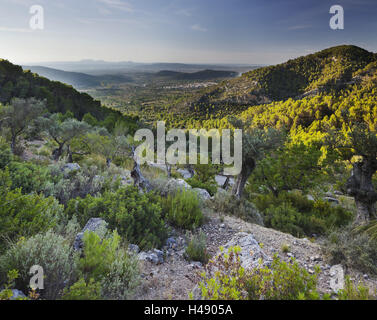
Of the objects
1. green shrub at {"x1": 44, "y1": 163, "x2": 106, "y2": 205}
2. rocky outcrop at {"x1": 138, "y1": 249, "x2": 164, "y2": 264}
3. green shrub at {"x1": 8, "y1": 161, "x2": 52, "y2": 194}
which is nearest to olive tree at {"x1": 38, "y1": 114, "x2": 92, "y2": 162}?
green shrub at {"x1": 44, "y1": 163, "x2": 106, "y2": 205}

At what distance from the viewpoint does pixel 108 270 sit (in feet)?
6.69

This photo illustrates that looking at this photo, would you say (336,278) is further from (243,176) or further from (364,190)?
(364,190)

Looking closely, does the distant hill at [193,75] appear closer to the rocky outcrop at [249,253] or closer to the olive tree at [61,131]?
the olive tree at [61,131]

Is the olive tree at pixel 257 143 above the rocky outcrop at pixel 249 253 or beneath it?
above

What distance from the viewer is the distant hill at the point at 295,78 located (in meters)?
52.8

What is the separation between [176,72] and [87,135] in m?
88.7

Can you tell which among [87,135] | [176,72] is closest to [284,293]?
[87,135]

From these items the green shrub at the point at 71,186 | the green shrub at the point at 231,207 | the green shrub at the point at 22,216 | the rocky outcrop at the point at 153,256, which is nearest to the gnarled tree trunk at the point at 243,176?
the green shrub at the point at 231,207

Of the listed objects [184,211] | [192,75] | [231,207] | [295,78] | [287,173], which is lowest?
[287,173]

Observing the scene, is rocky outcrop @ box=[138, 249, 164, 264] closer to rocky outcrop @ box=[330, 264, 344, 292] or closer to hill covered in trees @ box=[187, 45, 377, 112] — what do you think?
rocky outcrop @ box=[330, 264, 344, 292]

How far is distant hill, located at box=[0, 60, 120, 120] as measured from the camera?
75.2 feet

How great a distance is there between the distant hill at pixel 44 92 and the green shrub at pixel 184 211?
24260 millimetres

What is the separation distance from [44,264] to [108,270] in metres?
0.58

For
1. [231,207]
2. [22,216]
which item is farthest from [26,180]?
[231,207]
